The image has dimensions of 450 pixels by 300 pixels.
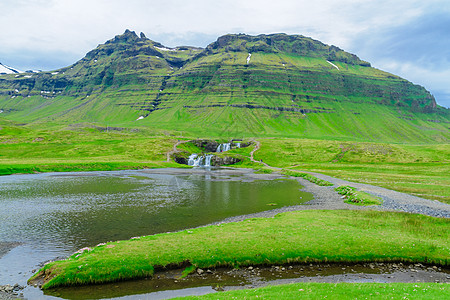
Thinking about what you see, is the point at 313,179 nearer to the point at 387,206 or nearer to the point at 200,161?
the point at 387,206

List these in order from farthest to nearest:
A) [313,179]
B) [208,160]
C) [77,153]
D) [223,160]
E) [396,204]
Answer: [208,160], [223,160], [77,153], [313,179], [396,204]

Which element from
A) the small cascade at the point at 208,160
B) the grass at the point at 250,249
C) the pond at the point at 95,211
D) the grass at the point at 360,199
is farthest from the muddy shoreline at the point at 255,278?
the small cascade at the point at 208,160

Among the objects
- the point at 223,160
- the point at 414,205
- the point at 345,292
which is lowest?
the point at 223,160

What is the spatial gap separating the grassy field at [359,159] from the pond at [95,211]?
56.4m

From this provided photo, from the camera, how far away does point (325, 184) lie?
279 ft

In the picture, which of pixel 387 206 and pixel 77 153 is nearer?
pixel 387 206

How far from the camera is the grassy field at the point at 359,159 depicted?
10781 cm

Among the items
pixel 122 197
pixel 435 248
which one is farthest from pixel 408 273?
pixel 122 197

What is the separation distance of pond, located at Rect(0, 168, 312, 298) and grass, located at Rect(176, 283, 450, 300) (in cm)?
1789

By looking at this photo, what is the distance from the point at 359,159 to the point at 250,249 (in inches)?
5850

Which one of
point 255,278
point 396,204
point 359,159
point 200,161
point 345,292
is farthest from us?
point 200,161

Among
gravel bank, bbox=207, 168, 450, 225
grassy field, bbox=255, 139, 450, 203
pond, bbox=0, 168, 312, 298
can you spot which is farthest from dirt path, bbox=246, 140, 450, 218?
grassy field, bbox=255, 139, 450, 203

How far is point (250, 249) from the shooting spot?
2891 cm

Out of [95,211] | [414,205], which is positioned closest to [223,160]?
[95,211]
